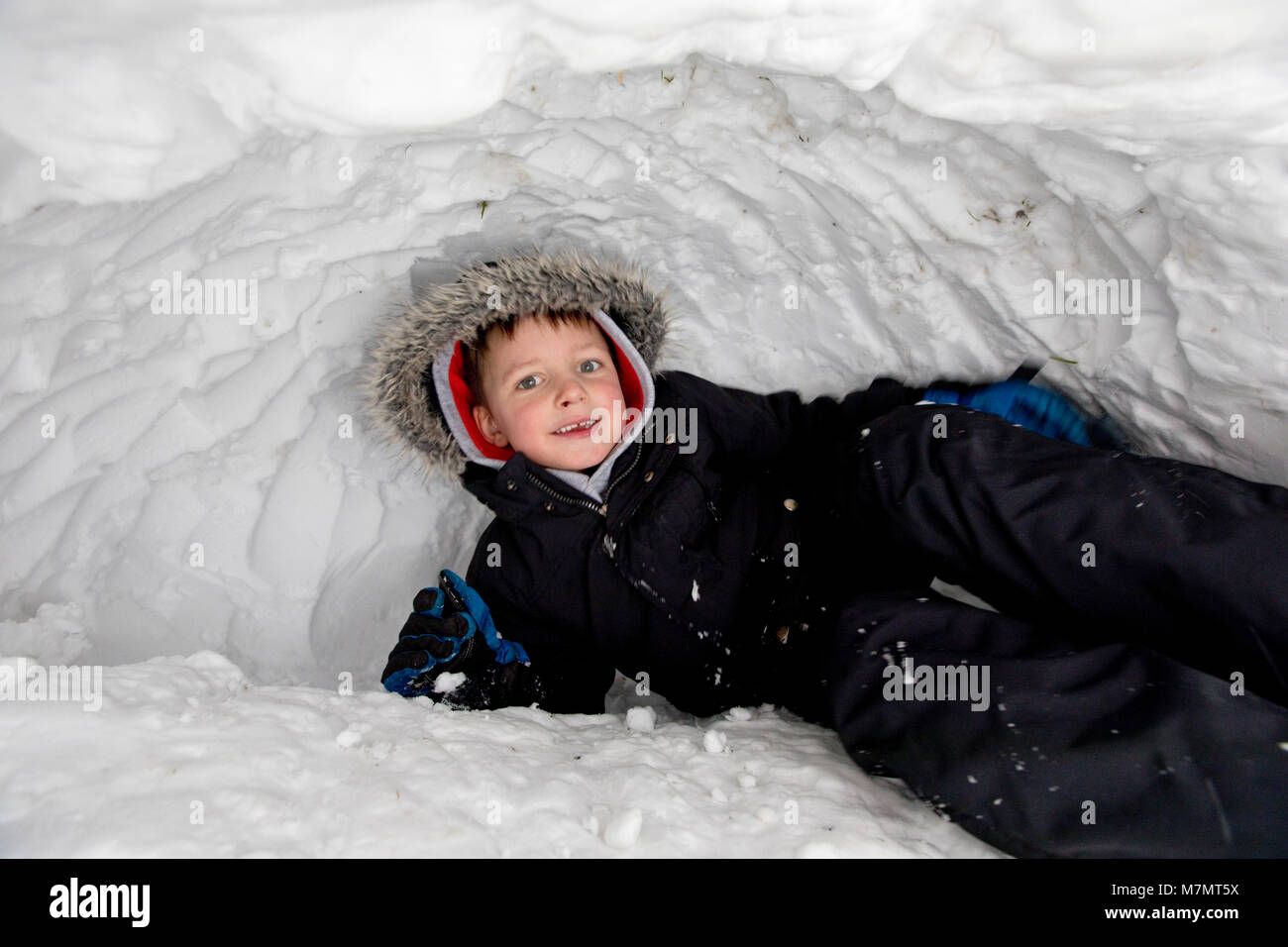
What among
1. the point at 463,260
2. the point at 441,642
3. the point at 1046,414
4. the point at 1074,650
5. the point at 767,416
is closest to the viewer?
the point at 1074,650

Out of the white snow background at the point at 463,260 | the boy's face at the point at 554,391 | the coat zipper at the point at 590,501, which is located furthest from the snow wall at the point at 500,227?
the coat zipper at the point at 590,501

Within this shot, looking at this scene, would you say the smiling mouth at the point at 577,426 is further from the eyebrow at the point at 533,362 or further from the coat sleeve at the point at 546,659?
the coat sleeve at the point at 546,659

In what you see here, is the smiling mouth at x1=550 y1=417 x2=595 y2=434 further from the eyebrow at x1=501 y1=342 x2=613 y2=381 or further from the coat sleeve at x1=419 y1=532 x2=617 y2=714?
the coat sleeve at x1=419 y1=532 x2=617 y2=714

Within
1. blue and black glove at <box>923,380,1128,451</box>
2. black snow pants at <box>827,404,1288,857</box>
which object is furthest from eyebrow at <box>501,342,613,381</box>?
blue and black glove at <box>923,380,1128,451</box>

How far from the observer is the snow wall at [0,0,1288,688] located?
1224 mm

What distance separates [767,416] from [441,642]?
96 centimetres

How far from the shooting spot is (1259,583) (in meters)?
1.30

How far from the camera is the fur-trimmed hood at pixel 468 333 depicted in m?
1.89

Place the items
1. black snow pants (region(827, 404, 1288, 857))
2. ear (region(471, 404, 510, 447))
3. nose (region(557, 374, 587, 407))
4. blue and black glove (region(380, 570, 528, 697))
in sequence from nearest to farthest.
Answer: black snow pants (region(827, 404, 1288, 857)) → blue and black glove (region(380, 570, 528, 697)) → nose (region(557, 374, 587, 407)) → ear (region(471, 404, 510, 447))

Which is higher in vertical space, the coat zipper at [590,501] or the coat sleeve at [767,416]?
the coat sleeve at [767,416]

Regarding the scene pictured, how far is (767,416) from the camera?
2.11 metres

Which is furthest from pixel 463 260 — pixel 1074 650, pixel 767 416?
pixel 1074 650

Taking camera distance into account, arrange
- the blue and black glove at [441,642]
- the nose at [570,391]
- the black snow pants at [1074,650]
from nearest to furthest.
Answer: the black snow pants at [1074,650], the blue and black glove at [441,642], the nose at [570,391]

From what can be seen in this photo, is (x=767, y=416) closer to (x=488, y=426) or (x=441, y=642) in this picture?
(x=488, y=426)
